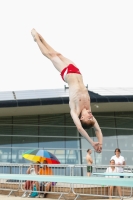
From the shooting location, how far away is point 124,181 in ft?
13.5

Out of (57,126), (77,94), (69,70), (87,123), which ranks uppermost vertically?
(57,126)

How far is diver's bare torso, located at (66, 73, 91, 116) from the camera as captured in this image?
653cm

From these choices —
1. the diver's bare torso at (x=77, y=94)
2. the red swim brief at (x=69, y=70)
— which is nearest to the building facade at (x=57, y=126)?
the red swim brief at (x=69, y=70)

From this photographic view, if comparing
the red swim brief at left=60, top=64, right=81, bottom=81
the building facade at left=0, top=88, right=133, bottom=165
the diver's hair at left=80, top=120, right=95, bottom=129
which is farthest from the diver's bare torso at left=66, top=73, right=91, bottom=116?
the building facade at left=0, top=88, right=133, bottom=165

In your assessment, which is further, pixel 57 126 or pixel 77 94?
pixel 57 126

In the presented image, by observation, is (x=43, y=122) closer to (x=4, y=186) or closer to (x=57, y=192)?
(x=4, y=186)

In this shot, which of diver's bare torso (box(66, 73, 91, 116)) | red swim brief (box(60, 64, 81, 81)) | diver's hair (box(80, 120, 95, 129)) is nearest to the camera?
diver's hair (box(80, 120, 95, 129))

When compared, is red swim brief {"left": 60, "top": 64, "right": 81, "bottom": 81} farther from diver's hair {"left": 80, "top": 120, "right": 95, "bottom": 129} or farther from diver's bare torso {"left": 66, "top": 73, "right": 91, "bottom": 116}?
diver's hair {"left": 80, "top": 120, "right": 95, "bottom": 129}

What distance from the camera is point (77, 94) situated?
6699 mm

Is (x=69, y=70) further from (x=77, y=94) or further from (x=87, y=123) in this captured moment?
(x=87, y=123)

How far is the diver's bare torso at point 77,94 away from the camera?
6.53m

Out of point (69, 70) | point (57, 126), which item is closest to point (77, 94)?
point (69, 70)

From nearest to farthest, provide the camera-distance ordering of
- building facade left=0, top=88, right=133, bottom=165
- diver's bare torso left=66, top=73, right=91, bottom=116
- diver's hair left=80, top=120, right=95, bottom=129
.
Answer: diver's hair left=80, top=120, right=95, bottom=129 → diver's bare torso left=66, top=73, right=91, bottom=116 → building facade left=0, top=88, right=133, bottom=165

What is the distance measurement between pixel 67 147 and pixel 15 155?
2978mm
